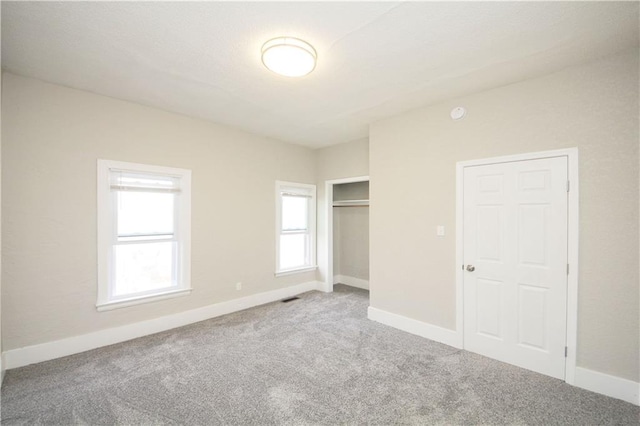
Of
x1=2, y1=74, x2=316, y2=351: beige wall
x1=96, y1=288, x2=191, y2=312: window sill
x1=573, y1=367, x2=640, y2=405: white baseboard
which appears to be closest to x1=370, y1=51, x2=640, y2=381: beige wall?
x1=573, y1=367, x2=640, y2=405: white baseboard

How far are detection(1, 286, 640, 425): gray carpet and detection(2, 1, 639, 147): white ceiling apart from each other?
2701 millimetres

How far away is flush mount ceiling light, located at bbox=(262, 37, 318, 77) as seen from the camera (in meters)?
2.02

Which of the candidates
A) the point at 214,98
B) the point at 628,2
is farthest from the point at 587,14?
the point at 214,98

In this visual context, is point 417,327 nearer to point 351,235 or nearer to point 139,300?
point 351,235

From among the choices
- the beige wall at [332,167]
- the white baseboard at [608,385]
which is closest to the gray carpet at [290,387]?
the white baseboard at [608,385]

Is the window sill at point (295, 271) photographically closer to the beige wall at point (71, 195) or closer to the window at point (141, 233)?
the beige wall at point (71, 195)

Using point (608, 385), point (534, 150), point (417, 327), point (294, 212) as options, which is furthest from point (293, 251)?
point (608, 385)

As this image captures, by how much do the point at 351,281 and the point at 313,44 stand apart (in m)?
4.63

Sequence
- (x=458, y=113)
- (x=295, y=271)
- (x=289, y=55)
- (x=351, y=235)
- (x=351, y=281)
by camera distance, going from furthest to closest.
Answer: (x=351, y=235) → (x=351, y=281) → (x=295, y=271) → (x=458, y=113) → (x=289, y=55)

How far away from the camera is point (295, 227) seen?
5113 millimetres

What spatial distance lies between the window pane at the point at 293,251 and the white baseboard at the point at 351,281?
1073mm

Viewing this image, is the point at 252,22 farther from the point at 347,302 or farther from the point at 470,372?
the point at 347,302

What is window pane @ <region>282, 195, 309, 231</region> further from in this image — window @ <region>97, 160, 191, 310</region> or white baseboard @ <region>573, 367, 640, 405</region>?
white baseboard @ <region>573, 367, 640, 405</region>

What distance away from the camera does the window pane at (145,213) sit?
3176 mm
